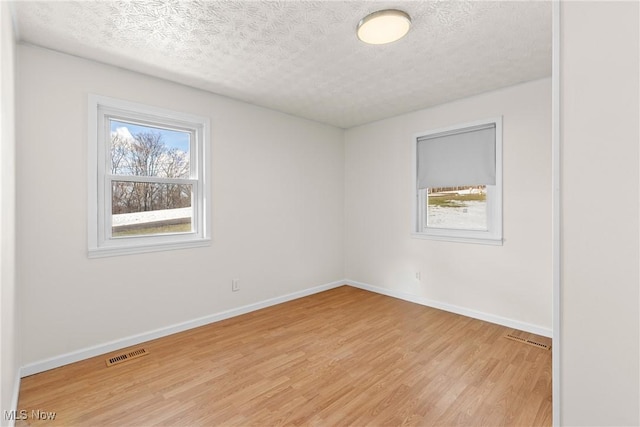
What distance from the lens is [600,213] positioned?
2.65ft

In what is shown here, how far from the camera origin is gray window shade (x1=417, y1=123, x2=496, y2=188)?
3409 mm

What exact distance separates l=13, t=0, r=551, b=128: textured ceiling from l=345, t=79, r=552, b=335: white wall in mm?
452

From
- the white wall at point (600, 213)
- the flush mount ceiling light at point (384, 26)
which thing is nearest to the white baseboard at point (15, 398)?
the white wall at point (600, 213)

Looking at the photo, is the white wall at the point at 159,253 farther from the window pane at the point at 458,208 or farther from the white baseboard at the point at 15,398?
the window pane at the point at 458,208

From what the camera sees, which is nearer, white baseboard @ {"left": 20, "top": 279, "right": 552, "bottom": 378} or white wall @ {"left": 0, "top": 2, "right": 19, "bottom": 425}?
white wall @ {"left": 0, "top": 2, "right": 19, "bottom": 425}

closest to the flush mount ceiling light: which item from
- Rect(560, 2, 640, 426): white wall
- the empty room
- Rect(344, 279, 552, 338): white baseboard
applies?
the empty room

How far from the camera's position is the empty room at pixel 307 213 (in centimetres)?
84

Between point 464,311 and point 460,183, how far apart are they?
1519mm

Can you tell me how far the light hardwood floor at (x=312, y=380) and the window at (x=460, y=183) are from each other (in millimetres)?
1124

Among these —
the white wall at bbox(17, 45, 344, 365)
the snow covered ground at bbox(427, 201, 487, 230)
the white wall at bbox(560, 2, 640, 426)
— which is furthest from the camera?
the snow covered ground at bbox(427, 201, 487, 230)

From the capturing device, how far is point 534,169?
10.0ft

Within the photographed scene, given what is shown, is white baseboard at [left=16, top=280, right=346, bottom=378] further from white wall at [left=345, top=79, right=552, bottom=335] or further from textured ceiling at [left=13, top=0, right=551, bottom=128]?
textured ceiling at [left=13, top=0, right=551, bottom=128]

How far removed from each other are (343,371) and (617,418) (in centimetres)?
181

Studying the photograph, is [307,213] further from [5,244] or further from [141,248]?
[5,244]
